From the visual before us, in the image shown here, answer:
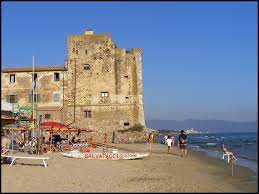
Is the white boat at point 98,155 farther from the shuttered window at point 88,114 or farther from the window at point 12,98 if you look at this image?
the window at point 12,98

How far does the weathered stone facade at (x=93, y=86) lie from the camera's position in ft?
160

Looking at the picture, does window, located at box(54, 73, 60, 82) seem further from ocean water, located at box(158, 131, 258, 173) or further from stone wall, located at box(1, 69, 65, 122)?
ocean water, located at box(158, 131, 258, 173)

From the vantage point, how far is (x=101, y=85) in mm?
48906

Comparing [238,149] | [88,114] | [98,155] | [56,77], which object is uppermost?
[56,77]

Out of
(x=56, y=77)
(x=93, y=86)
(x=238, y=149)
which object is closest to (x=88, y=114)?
(x=93, y=86)

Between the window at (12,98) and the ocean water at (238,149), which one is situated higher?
the window at (12,98)

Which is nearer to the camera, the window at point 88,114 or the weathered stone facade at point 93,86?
the weathered stone facade at point 93,86

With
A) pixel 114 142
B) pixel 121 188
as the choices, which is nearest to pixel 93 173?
pixel 121 188

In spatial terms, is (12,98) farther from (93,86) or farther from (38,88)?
(93,86)

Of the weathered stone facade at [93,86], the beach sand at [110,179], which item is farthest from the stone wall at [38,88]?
the beach sand at [110,179]

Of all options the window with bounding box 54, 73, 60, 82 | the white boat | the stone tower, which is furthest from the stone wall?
the white boat

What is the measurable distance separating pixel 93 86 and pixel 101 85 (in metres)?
0.96

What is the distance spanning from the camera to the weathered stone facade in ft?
160

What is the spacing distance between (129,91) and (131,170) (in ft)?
97.2
